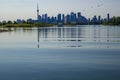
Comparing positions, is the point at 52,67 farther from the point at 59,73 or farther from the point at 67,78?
the point at 67,78

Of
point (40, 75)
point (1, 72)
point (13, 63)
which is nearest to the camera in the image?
point (40, 75)

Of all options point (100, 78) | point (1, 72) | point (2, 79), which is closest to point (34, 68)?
point (1, 72)

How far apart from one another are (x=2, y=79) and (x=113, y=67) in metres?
6.93

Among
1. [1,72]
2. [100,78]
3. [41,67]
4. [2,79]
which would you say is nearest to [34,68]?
A: [41,67]

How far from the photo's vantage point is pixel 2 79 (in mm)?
14117

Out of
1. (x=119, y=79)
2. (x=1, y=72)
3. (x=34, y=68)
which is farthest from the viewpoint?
(x=34, y=68)

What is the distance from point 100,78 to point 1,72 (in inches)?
219

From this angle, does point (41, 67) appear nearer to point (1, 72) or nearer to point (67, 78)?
point (1, 72)

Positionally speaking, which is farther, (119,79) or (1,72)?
(1,72)

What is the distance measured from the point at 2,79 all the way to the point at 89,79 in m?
4.24

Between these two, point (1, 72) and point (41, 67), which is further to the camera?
point (41, 67)

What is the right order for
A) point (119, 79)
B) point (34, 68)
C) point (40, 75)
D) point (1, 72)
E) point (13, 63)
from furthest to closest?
1. point (13, 63)
2. point (34, 68)
3. point (1, 72)
4. point (40, 75)
5. point (119, 79)

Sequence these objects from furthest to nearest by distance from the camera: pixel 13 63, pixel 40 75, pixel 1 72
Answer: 1. pixel 13 63
2. pixel 1 72
3. pixel 40 75

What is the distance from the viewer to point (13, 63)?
19.5 m
